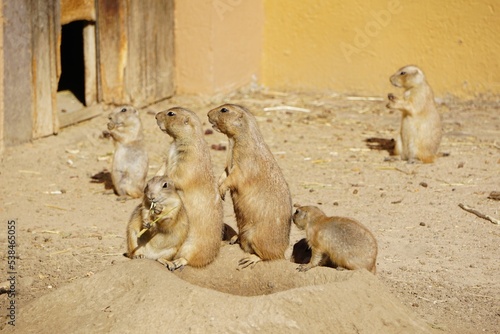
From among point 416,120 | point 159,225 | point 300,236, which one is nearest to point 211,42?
point 416,120

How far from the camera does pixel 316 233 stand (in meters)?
6.21

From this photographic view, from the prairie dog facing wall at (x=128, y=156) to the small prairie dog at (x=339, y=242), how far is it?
9.50ft

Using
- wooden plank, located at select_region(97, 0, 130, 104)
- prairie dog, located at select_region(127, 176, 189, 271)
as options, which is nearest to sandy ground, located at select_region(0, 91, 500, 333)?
prairie dog, located at select_region(127, 176, 189, 271)

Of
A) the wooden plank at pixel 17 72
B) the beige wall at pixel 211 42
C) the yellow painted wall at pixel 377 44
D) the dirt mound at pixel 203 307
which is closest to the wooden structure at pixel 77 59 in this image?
the wooden plank at pixel 17 72

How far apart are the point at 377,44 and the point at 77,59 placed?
474 cm

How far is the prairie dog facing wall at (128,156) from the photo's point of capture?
8.73m

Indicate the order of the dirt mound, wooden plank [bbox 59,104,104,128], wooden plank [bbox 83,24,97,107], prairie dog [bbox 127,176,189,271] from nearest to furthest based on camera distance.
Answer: the dirt mound < prairie dog [bbox 127,176,189,271] < wooden plank [bbox 59,104,104,128] < wooden plank [bbox 83,24,97,107]

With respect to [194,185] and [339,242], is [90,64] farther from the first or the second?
[339,242]

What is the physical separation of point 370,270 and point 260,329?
139 cm

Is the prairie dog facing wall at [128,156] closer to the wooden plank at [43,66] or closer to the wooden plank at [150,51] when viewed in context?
the wooden plank at [43,66]

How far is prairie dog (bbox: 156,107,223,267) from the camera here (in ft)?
20.2

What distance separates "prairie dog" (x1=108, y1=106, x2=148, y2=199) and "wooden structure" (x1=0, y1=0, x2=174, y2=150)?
1470mm

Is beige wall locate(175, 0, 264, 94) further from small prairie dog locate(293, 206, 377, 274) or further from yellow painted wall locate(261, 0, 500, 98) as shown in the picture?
small prairie dog locate(293, 206, 377, 274)

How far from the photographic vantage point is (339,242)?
19.9 ft
